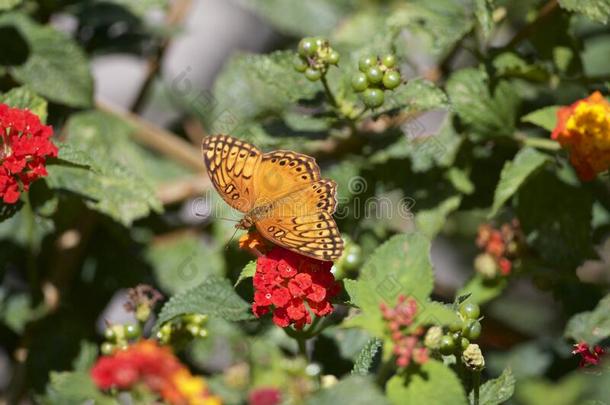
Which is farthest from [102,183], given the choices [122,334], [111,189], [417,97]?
[417,97]

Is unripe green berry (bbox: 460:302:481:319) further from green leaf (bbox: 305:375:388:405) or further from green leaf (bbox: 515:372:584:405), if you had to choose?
green leaf (bbox: 515:372:584:405)

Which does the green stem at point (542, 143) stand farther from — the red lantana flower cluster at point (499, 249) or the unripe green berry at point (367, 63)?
the unripe green berry at point (367, 63)

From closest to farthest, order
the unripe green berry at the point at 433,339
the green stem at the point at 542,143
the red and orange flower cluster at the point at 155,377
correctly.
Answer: the red and orange flower cluster at the point at 155,377
the unripe green berry at the point at 433,339
the green stem at the point at 542,143

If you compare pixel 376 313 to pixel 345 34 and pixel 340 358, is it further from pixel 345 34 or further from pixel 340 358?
pixel 345 34

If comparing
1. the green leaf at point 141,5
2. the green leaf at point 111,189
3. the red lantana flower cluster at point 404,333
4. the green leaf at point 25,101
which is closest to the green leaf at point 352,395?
the red lantana flower cluster at point 404,333

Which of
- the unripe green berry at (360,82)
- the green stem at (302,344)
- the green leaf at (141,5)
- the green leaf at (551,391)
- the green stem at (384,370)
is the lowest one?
the green leaf at (551,391)

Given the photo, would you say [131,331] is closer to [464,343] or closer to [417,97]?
[464,343]
